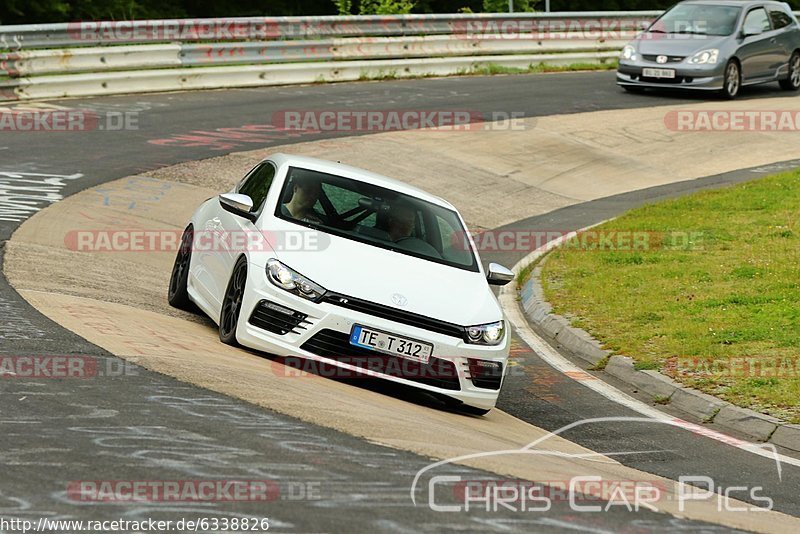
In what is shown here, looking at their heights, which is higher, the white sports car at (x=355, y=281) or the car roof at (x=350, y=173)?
the car roof at (x=350, y=173)

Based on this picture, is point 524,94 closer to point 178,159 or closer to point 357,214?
point 178,159

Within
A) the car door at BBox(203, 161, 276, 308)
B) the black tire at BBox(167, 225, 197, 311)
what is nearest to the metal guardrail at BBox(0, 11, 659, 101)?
the black tire at BBox(167, 225, 197, 311)

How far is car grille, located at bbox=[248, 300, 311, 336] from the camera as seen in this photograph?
340 inches

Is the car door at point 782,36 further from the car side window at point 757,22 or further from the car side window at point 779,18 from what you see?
the car side window at point 757,22

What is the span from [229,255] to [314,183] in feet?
3.25

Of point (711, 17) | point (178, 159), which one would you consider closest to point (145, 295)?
point (178, 159)

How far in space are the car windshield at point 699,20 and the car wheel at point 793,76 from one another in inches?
85.2

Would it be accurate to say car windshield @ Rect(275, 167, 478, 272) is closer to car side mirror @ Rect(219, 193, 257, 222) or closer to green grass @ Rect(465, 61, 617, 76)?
car side mirror @ Rect(219, 193, 257, 222)

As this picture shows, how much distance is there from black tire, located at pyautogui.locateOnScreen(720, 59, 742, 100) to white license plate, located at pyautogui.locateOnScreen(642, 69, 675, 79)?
1.12m

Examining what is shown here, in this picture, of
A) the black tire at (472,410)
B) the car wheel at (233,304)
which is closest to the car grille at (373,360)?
the black tire at (472,410)

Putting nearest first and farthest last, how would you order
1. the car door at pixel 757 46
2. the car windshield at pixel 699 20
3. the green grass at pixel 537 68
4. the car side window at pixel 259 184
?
the car side window at pixel 259 184 → the car windshield at pixel 699 20 → the car door at pixel 757 46 → the green grass at pixel 537 68

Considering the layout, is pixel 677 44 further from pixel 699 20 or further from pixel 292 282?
pixel 292 282

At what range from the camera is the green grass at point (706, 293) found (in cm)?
1026

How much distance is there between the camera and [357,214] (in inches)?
389
